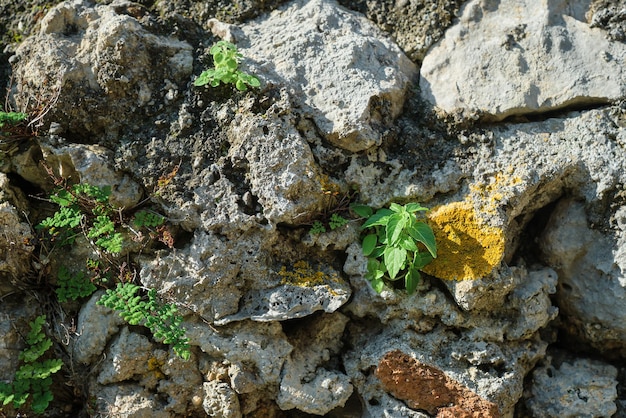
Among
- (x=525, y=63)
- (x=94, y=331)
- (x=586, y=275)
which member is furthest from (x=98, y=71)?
(x=586, y=275)

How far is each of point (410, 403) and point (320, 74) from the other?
2301 mm

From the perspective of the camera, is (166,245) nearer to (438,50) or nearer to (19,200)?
(19,200)

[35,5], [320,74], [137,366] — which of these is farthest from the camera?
[35,5]

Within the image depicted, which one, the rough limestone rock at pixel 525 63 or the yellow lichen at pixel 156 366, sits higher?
the rough limestone rock at pixel 525 63

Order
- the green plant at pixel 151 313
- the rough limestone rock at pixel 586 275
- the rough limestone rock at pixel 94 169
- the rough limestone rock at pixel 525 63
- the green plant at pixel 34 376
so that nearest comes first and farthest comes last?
the green plant at pixel 151 313
the green plant at pixel 34 376
the rough limestone rock at pixel 94 169
the rough limestone rock at pixel 586 275
the rough limestone rock at pixel 525 63

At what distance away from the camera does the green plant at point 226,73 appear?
3.96 meters

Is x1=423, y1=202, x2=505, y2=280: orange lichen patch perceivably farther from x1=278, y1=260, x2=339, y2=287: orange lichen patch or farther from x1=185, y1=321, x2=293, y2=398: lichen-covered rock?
x1=185, y1=321, x2=293, y2=398: lichen-covered rock

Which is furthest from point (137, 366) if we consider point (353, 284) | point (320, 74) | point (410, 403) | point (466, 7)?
point (466, 7)

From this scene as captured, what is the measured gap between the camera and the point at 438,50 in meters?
4.37

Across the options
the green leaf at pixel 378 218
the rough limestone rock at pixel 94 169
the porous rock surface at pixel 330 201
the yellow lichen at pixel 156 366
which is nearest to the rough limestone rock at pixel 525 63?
the porous rock surface at pixel 330 201

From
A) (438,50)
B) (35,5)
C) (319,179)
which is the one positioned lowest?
(319,179)

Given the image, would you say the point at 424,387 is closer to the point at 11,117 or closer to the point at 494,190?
the point at 494,190

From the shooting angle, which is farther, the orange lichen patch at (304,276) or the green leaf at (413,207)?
the orange lichen patch at (304,276)

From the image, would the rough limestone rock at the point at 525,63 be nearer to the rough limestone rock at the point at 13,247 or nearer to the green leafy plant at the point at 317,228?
the green leafy plant at the point at 317,228
